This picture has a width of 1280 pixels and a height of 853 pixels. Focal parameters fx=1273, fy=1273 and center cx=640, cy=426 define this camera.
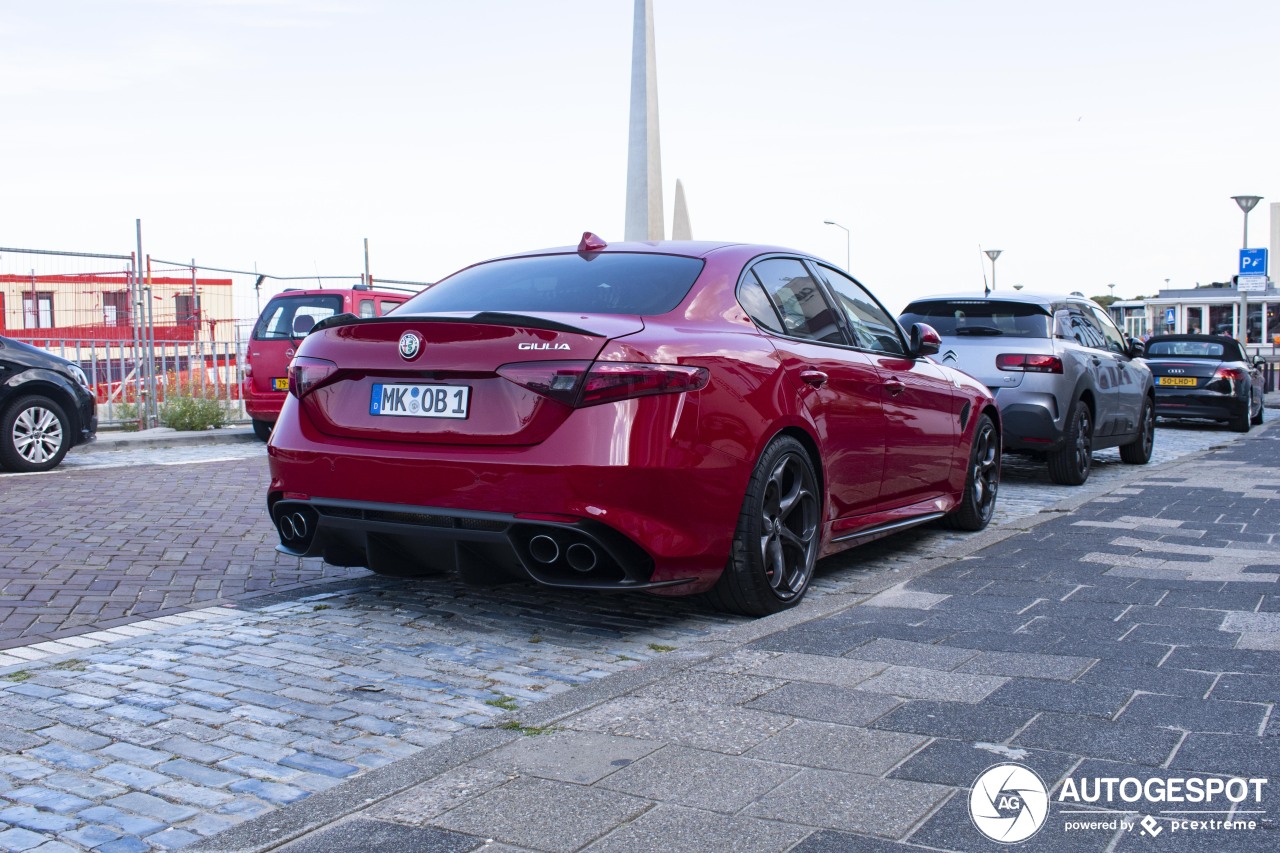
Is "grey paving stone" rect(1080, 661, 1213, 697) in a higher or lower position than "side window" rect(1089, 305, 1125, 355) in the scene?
lower

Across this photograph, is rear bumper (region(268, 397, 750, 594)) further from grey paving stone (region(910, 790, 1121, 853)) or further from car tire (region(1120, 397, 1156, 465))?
car tire (region(1120, 397, 1156, 465))

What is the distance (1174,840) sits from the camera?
2.70m

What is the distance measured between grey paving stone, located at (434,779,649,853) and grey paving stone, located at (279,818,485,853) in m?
0.04

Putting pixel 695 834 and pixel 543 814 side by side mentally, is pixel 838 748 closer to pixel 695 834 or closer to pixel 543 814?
pixel 695 834

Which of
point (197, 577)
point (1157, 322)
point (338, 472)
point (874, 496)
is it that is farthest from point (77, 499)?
point (1157, 322)

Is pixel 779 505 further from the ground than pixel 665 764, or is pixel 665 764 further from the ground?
pixel 779 505

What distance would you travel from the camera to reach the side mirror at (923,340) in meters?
6.55

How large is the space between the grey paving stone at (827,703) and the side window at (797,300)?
6.21 ft

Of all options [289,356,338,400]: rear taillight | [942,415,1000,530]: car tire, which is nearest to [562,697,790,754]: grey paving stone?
[289,356,338,400]: rear taillight

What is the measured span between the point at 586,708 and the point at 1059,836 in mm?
1410

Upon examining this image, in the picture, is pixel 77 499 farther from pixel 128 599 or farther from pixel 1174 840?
pixel 1174 840

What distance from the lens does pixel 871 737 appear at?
11.1ft

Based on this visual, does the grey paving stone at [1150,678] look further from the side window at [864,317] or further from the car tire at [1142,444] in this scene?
the car tire at [1142,444]

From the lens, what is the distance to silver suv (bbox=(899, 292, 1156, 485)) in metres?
9.75
